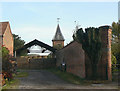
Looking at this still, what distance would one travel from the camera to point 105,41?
14398 millimetres

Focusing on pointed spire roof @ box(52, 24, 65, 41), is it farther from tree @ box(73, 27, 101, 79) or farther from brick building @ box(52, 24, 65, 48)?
tree @ box(73, 27, 101, 79)

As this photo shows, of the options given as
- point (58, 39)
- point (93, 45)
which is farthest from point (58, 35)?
point (93, 45)

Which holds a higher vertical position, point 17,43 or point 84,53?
point 17,43

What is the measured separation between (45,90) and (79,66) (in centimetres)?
604

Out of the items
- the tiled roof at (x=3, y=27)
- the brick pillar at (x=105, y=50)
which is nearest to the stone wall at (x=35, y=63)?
the tiled roof at (x=3, y=27)

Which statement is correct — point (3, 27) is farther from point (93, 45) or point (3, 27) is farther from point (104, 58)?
point (104, 58)

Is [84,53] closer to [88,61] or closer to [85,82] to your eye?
[88,61]

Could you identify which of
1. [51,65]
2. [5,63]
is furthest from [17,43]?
[5,63]

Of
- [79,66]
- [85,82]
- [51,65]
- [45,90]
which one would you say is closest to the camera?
[45,90]

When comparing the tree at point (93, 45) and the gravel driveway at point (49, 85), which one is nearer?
the gravel driveway at point (49, 85)

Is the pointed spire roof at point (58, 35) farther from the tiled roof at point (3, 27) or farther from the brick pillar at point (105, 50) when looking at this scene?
the brick pillar at point (105, 50)

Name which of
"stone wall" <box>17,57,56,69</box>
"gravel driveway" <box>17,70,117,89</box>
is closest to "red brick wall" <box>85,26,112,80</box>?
"gravel driveway" <box>17,70,117,89</box>

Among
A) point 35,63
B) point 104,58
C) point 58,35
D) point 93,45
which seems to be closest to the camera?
point 93,45

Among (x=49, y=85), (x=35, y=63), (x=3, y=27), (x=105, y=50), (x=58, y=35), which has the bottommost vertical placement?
(x=49, y=85)
